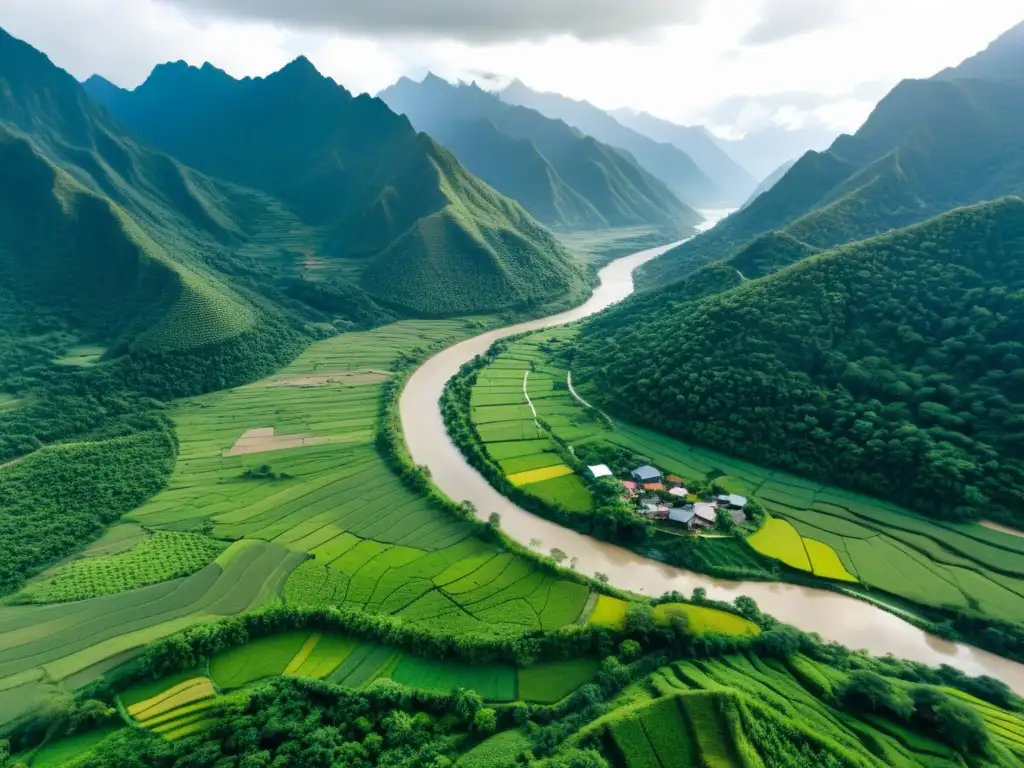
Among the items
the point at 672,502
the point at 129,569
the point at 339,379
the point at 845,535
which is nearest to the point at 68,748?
the point at 129,569

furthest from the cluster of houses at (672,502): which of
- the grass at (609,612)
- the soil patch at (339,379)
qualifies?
the soil patch at (339,379)

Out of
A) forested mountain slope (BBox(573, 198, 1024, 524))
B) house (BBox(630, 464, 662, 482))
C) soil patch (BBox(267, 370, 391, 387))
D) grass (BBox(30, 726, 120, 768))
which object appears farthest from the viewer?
soil patch (BBox(267, 370, 391, 387))

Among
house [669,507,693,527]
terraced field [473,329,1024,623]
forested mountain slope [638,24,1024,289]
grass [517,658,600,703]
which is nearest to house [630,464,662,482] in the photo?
terraced field [473,329,1024,623]

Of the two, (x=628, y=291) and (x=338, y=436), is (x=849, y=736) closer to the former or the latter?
(x=338, y=436)

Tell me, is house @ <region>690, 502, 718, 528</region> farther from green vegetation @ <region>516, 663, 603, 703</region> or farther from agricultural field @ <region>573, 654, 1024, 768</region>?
green vegetation @ <region>516, 663, 603, 703</region>

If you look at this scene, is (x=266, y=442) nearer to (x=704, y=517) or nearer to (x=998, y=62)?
(x=704, y=517)

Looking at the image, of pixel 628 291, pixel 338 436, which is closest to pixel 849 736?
pixel 338 436
